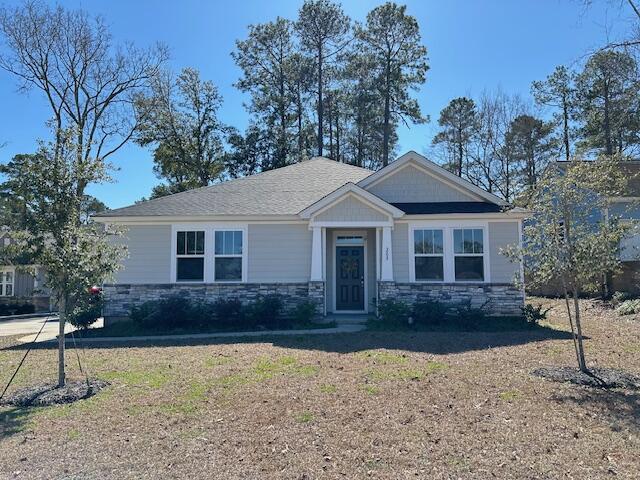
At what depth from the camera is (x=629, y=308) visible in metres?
14.0

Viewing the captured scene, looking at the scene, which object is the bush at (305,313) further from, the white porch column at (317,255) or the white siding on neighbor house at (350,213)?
the white siding on neighbor house at (350,213)

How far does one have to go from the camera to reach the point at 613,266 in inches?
279

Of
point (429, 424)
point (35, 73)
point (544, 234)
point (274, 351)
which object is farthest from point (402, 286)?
point (35, 73)

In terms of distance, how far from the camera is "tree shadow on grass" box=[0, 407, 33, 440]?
523 cm

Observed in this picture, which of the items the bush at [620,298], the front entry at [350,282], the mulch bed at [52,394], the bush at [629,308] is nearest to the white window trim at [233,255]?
the front entry at [350,282]

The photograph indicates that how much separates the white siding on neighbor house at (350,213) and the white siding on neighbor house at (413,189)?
1345 millimetres

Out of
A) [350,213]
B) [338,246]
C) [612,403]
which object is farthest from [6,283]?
[612,403]

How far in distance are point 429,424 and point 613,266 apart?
4098 millimetres

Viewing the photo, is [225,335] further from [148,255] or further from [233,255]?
[148,255]

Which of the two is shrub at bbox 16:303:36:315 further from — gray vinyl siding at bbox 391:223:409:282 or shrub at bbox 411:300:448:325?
shrub at bbox 411:300:448:325

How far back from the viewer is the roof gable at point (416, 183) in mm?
13987

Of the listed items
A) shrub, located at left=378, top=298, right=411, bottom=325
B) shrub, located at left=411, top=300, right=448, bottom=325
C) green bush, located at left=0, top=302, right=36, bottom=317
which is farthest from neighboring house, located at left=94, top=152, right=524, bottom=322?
green bush, located at left=0, top=302, right=36, bottom=317

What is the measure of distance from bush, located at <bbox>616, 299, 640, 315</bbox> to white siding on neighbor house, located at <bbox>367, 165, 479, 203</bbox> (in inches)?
228

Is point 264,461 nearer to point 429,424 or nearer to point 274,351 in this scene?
point 429,424
